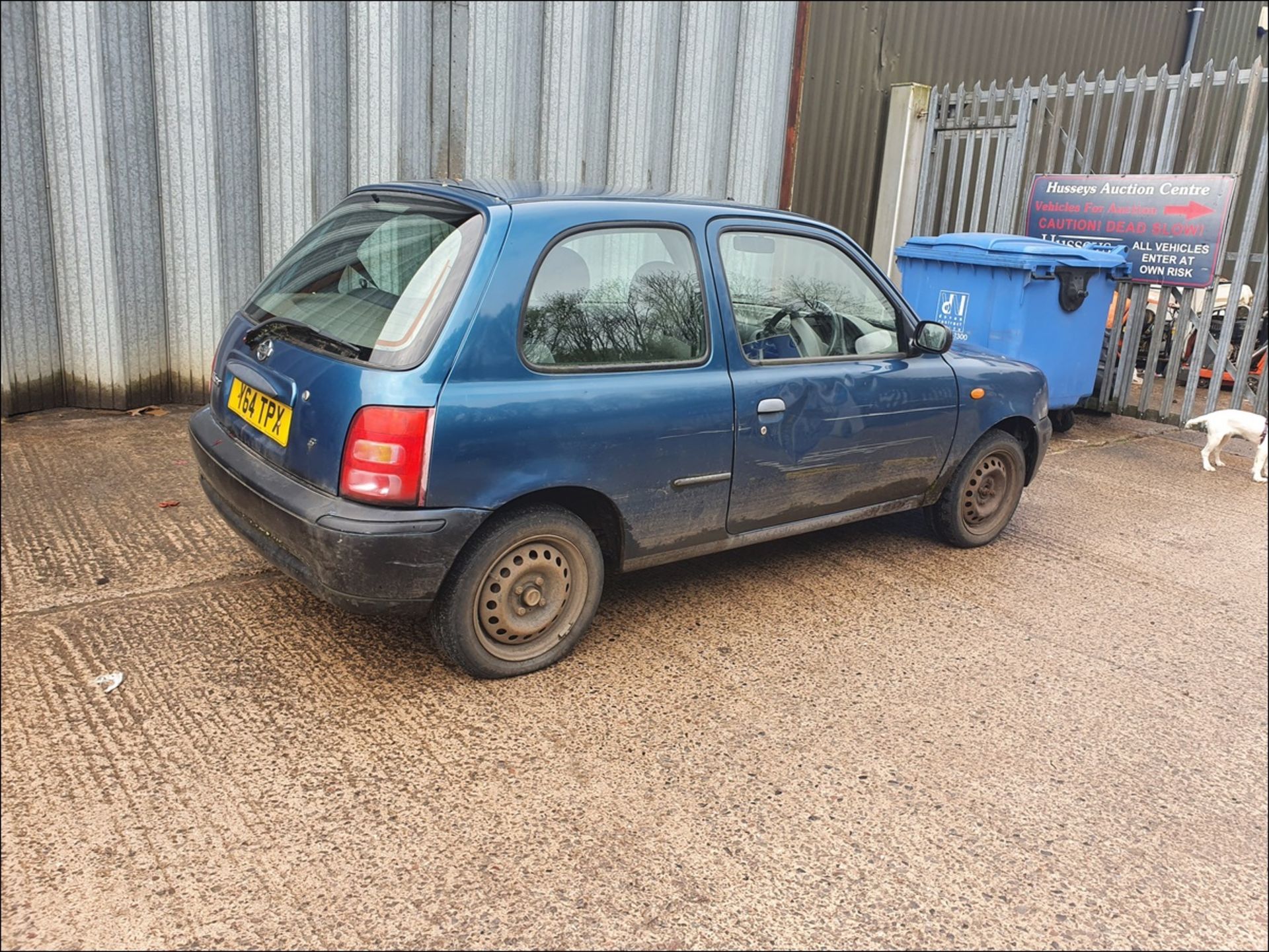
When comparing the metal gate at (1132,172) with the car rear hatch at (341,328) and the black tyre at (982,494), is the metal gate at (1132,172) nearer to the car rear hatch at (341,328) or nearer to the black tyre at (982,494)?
the black tyre at (982,494)

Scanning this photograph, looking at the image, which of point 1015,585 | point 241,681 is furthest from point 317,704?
point 1015,585

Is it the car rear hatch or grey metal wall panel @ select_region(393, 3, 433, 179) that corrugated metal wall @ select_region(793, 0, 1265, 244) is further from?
the car rear hatch

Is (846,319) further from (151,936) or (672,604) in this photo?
→ (151,936)

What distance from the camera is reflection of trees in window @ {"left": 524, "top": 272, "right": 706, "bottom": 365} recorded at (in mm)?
3354

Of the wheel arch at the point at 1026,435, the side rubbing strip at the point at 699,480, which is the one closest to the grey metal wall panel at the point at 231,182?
the side rubbing strip at the point at 699,480

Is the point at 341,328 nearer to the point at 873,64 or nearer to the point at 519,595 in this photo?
the point at 519,595

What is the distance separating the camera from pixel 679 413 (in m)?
3.60

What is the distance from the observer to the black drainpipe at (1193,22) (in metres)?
14.2

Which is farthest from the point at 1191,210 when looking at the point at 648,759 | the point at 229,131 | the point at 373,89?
the point at 229,131

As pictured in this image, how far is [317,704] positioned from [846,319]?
259 centimetres

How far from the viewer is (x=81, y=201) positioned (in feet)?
19.9

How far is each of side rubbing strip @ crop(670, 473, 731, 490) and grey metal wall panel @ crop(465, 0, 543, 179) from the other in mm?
4419

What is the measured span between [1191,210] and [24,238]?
7.85 m

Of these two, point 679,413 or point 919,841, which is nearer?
point 919,841
